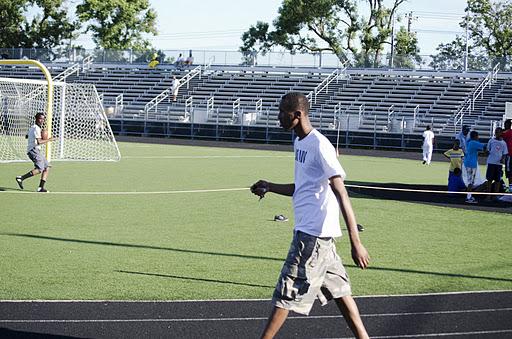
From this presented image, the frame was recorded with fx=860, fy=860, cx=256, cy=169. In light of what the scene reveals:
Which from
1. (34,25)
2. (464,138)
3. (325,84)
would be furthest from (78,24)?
(464,138)

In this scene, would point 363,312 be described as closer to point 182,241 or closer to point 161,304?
point 161,304

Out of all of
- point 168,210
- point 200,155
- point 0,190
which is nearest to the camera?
Result: point 168,210

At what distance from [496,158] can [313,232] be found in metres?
15.1

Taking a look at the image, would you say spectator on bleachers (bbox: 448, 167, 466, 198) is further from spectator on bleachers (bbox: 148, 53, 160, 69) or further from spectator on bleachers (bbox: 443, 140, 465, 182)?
spectator on bleachers (bbox: 148, 53, 160, 69)

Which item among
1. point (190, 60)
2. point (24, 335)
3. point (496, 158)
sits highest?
point (190, 60)

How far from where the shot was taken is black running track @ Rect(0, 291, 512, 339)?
25.0ft

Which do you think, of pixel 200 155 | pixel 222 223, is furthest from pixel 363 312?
pixel 200 155

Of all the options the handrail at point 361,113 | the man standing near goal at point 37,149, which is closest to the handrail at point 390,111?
the handrail at point 361,113

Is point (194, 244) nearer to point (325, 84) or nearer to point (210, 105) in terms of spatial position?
point (210, 105)

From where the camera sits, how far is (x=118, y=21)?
248 ft

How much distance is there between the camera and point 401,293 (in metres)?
9.42

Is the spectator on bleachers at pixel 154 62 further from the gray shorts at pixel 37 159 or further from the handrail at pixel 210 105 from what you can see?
the gray shorts at pixel 37 159

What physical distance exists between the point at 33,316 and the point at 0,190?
469 inches

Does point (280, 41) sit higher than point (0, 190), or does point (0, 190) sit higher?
point (280, 41)
